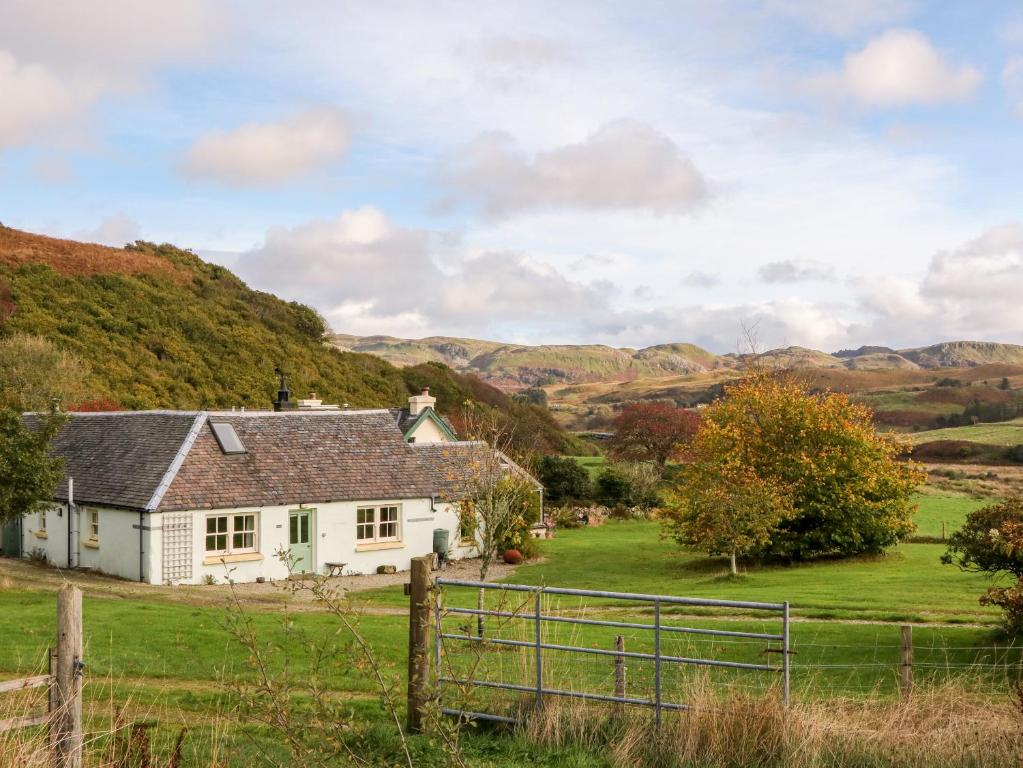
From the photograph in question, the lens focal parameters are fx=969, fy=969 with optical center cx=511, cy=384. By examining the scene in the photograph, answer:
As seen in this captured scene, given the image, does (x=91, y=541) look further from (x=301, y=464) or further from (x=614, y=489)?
(x=614, y=489)

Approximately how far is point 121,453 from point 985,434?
93723mm

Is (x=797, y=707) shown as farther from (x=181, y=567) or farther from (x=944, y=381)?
(x=944, y=381)

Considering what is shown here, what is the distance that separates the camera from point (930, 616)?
67.9 feet

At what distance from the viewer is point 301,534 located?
3272 cm

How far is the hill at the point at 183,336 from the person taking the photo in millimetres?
69000

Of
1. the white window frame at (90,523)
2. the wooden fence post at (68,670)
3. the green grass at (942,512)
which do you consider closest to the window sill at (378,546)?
the white window frame at (90,523)

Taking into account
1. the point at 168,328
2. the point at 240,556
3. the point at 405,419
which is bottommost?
the point at 240,556

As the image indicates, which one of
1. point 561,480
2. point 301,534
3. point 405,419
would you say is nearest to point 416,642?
point 301,534

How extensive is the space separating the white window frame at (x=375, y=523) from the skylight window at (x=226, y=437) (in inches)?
185

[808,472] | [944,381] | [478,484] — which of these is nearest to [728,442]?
[808,472]

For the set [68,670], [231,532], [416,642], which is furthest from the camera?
[231,532]

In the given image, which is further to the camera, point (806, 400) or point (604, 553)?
point (604, 553)

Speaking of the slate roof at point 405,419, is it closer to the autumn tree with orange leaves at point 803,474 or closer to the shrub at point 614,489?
the shrub at point 614,489

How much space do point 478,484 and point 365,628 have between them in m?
8.26
